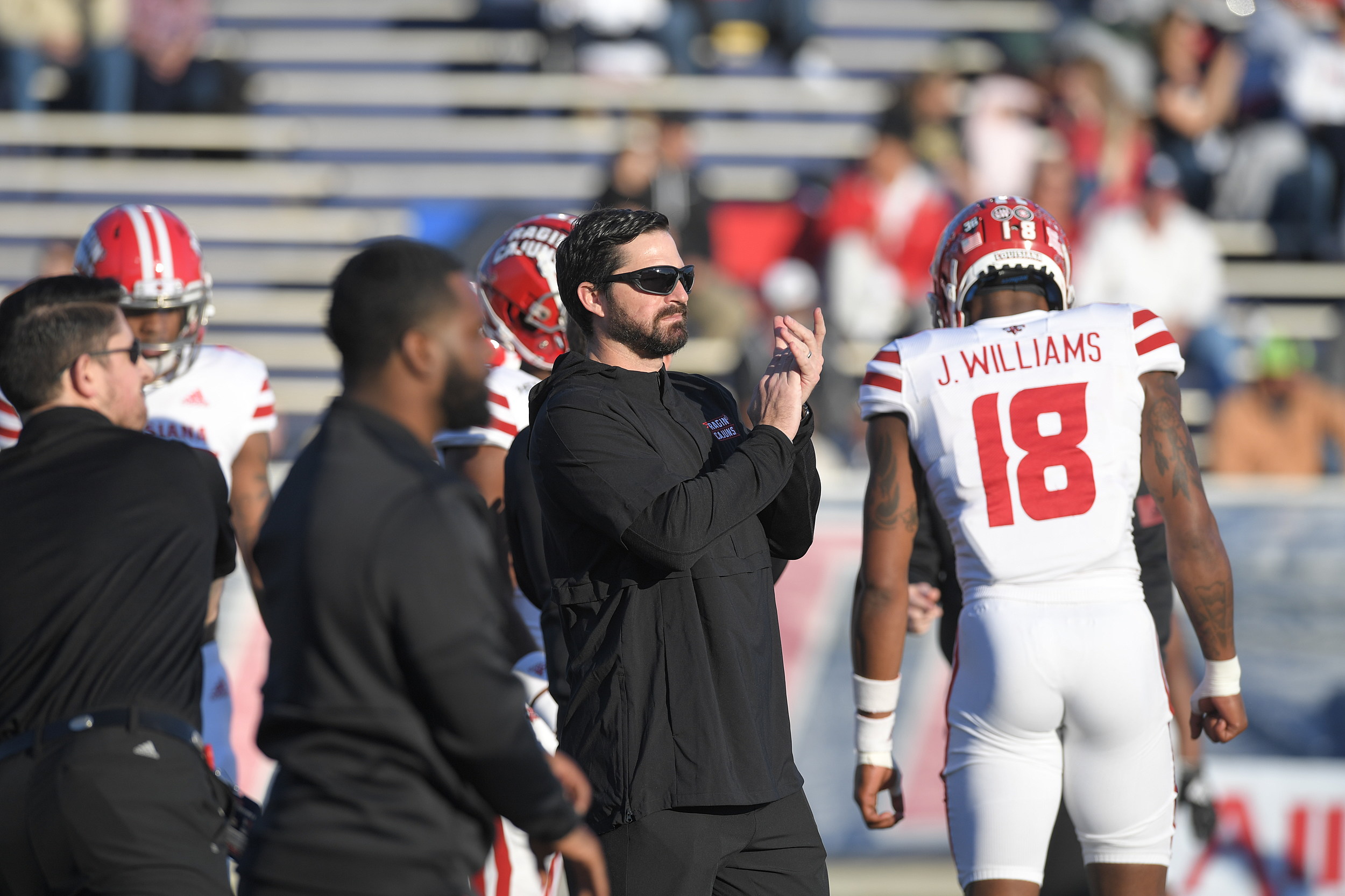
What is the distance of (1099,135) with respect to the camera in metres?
10.7

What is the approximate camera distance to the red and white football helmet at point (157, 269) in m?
4.62

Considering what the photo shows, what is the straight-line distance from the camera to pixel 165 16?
11031 mm

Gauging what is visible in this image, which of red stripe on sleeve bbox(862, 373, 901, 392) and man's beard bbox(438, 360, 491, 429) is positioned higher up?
red stripe on sleeve bbox(862, 373, 901, 392)

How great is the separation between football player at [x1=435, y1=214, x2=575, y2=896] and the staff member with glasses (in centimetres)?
88

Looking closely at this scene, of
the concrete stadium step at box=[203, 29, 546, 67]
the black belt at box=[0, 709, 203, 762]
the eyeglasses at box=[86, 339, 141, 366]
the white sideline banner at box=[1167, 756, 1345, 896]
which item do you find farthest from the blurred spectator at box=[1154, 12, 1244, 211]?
the black belt at box=[0, 709, 203, 762]

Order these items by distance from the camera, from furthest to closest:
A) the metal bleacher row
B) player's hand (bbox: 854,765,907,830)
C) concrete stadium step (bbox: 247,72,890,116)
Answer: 1. concrete stadium step (bbox: 247,72,890,116)
2. the metal bleacher row
3. player's hand (bbox: 854,765,907,830)

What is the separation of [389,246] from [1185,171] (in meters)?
9.68

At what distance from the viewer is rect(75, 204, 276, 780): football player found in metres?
4.59

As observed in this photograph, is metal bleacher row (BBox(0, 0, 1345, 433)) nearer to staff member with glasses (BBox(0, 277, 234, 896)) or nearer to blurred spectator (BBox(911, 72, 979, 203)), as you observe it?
blurred spectator (BBox(911, 72, 979, 203))

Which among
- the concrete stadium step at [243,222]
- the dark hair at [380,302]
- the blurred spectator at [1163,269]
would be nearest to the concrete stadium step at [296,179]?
the concrete stadium step at [243,222]

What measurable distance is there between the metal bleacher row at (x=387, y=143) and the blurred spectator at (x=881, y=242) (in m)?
1.63

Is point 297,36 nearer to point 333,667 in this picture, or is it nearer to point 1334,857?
point 1334,857

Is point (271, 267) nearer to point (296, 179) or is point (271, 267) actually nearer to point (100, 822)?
point (296, 179)

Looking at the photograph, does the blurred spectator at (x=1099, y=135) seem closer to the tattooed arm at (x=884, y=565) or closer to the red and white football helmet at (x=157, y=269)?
the tattooed arm at (x=884, y=565)
